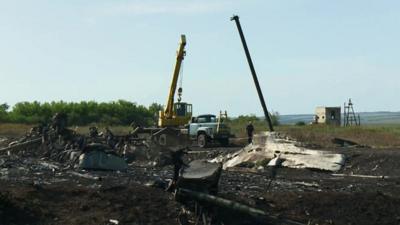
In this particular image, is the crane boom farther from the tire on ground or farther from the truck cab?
the tire on ground

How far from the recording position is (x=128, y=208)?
1498 centimetres

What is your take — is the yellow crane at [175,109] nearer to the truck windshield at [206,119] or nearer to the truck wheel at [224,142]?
the truck windshield at [206,119]

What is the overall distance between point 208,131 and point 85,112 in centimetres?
4860

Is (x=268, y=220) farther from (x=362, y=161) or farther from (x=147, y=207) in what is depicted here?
(x=362, y=161)

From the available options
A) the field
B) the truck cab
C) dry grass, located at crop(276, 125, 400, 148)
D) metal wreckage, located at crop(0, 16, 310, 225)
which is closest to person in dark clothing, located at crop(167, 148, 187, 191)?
metal wreckage, located at crop(0, 16, 310, 225)

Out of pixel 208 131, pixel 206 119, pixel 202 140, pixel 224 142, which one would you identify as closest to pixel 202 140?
pixel 202 140

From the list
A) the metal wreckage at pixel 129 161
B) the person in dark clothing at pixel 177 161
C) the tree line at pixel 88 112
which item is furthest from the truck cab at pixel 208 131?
the tree line at pixel 88 112

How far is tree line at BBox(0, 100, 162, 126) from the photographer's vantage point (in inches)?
3465

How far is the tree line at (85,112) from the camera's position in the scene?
88.0 meters

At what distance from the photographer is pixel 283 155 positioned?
31.9m

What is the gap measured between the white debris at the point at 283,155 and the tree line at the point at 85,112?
2135 inches

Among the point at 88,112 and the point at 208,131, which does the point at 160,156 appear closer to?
the point at 208,131

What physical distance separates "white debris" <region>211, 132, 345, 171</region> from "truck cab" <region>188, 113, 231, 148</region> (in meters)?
8.99

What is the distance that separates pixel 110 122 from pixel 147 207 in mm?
72923
